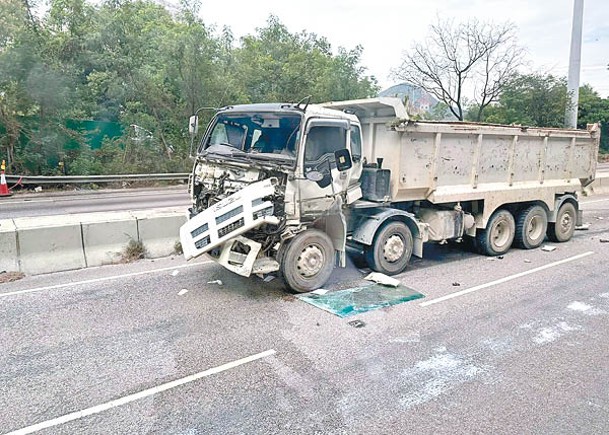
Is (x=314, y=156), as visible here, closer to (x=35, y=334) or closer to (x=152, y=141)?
(x=35, y=334)

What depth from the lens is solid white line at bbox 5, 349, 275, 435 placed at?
3398 mm

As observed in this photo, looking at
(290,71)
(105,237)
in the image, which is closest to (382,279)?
(105,237)

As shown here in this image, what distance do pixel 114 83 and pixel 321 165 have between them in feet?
56.2

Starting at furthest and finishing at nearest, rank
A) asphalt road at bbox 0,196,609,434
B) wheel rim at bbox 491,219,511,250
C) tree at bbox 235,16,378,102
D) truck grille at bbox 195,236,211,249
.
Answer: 1. tree at bbox 235,16,378,102
2. wheel rim at bbox 491,219,511,250
3. truck grille at bbox 195,236,211,249
4. asphalt road at bbox 0,196,609,434

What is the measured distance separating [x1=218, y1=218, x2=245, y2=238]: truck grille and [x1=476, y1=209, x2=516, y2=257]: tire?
16.9ft

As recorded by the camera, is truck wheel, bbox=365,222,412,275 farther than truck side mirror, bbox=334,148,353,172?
Yes

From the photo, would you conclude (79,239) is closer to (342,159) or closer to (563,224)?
(342,159)

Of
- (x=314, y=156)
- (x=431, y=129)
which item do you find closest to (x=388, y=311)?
(x=314, y=156)

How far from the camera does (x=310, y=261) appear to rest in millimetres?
6320

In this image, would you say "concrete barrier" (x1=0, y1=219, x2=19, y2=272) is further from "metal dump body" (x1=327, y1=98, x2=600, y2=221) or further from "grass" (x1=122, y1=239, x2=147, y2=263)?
"metal dump body" (x1=327, y1=98, x2=600, y2=221)

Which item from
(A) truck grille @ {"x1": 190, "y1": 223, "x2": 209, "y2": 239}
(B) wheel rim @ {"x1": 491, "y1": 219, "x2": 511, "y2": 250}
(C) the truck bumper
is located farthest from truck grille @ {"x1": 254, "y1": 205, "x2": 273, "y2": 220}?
(B) wheel rim @ {"x1": 491, "y1": 219, "x2": 511, "y2": 250}

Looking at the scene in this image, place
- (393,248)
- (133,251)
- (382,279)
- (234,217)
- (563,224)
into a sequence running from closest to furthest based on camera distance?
(234,217)
(382,279)
(393,248)
(133,251)
(563,224)

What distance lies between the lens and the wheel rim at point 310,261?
6.24 metres

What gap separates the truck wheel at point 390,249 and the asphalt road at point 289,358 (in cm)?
34
